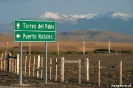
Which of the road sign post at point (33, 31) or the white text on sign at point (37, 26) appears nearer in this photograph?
the road sign post at point (33, 31)

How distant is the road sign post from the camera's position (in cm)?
2291

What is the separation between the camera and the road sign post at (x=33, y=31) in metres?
22.9

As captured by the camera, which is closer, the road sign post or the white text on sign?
the road sign post

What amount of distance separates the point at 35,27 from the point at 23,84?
3040 millimetres

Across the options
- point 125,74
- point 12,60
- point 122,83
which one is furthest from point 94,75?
point 12,60

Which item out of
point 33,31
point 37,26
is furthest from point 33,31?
point 37,26

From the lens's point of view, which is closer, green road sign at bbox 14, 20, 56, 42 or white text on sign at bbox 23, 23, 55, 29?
green road sign at bbox 14, 20, 56, 42

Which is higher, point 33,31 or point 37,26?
point 37,26

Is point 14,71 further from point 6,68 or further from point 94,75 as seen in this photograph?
point 94,75

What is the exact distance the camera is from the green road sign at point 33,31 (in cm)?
2290

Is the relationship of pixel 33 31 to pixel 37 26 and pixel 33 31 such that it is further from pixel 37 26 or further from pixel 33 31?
pixel 37 26

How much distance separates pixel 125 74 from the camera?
27359 millimetres

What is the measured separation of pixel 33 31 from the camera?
23.3 metres

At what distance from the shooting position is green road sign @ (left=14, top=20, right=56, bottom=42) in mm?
22902
